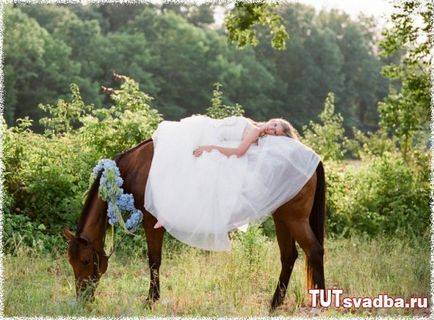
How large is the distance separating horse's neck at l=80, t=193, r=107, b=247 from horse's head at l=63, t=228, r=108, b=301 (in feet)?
0.23

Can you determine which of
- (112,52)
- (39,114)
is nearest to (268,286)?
(39,114)

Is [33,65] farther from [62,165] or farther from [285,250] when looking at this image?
[285,250]

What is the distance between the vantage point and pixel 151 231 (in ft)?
18.5

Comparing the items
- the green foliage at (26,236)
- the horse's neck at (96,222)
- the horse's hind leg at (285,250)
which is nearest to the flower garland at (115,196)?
the horse's neck at (96,222)

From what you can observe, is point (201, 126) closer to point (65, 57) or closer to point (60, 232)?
point (60, 232)

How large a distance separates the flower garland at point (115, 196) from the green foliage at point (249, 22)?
3.42 m

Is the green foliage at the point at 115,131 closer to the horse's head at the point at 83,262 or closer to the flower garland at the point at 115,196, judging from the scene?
the flower garland at the point at 115,196

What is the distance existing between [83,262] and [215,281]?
1557 mm

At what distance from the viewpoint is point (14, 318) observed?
16.3 ft

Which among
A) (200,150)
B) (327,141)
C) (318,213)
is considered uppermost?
(327,141)

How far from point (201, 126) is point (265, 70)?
48.3 meters

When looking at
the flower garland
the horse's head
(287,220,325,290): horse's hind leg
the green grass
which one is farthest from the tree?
(287,220,325,290): horse's hind leg

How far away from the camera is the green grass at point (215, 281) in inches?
212

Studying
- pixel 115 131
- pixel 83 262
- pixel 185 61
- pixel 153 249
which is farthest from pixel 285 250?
pixel 185 61
